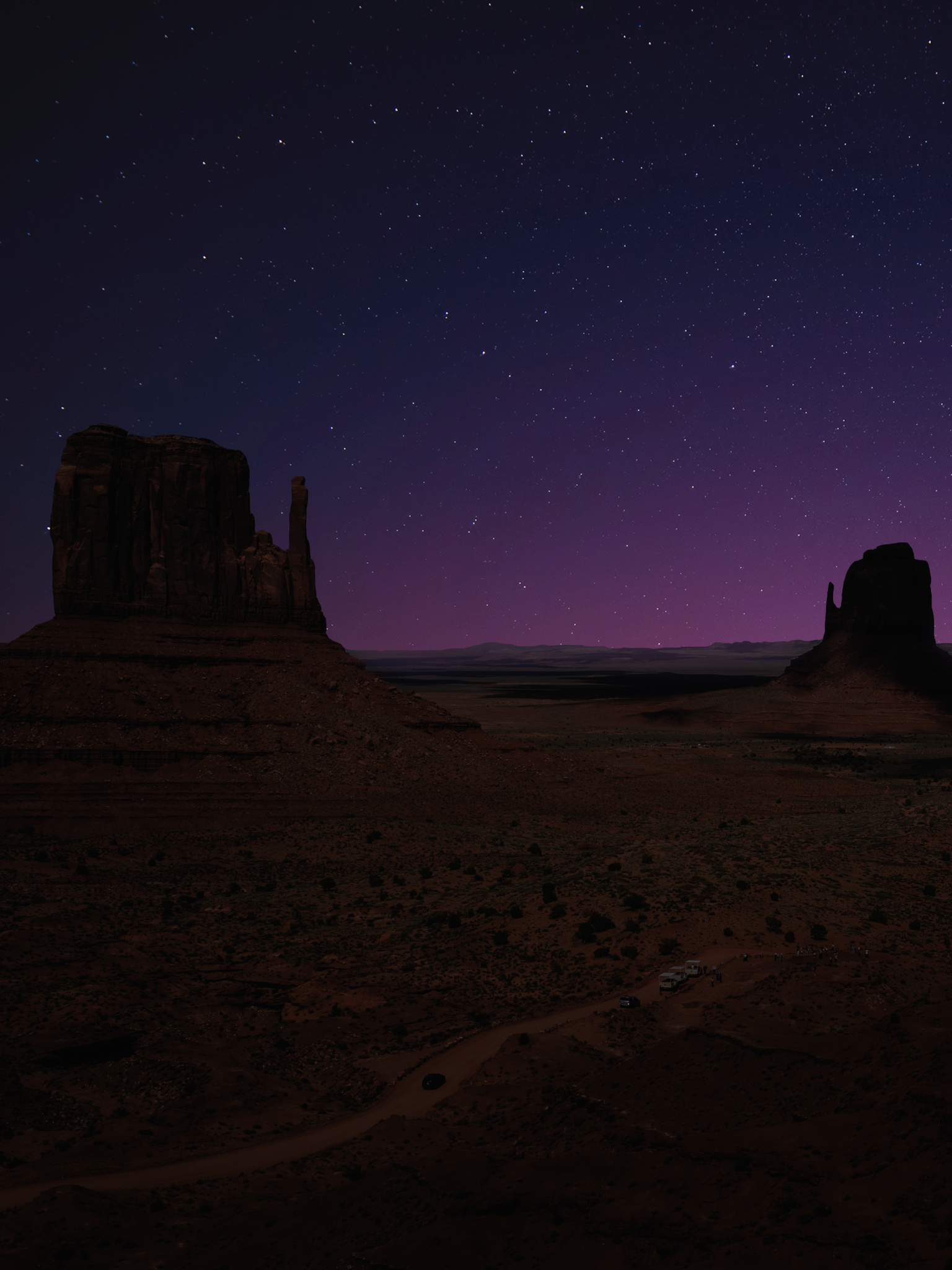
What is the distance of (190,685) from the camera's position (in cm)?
5653

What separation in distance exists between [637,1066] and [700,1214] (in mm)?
6921

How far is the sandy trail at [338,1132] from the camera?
1584 cm

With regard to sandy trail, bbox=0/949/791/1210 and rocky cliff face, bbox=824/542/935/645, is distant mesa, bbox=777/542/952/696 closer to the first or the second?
rocky cliff face, bbox=824/542/935/645

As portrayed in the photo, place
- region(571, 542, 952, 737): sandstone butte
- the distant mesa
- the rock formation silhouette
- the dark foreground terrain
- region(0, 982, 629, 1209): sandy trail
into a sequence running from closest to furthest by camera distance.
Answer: the dark foreground terrain < region(0, 982, 629, 1209): sandy trail < the rock formation silhouette < region(571, 542, 952, 737): sandstone butte < the distant mesa

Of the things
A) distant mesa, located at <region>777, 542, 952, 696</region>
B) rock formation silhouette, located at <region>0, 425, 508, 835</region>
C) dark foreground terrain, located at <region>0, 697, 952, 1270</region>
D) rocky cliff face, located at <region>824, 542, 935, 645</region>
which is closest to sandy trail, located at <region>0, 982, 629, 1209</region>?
dark foreground terrain, located at <region>0, 697, 952, 1270</region>

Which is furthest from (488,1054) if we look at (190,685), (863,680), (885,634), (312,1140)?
(885,634)

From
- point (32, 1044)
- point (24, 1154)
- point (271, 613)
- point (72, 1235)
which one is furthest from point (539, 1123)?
point (271, 613)

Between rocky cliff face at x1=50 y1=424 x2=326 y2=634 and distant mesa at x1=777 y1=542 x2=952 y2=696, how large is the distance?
92765 millimetres

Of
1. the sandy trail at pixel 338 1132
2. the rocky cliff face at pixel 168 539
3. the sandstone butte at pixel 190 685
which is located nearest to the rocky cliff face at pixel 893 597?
the sandstone butte at pixel 190 685

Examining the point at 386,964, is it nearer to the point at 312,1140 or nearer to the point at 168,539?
the point at 312,1140

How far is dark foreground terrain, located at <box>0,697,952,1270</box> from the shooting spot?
12.5 m

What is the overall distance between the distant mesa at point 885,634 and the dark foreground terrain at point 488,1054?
275 ft

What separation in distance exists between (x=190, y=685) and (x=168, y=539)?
38.2 ft

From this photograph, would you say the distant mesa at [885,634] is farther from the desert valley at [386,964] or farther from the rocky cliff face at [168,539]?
the rocky cliff face at [168,539]
